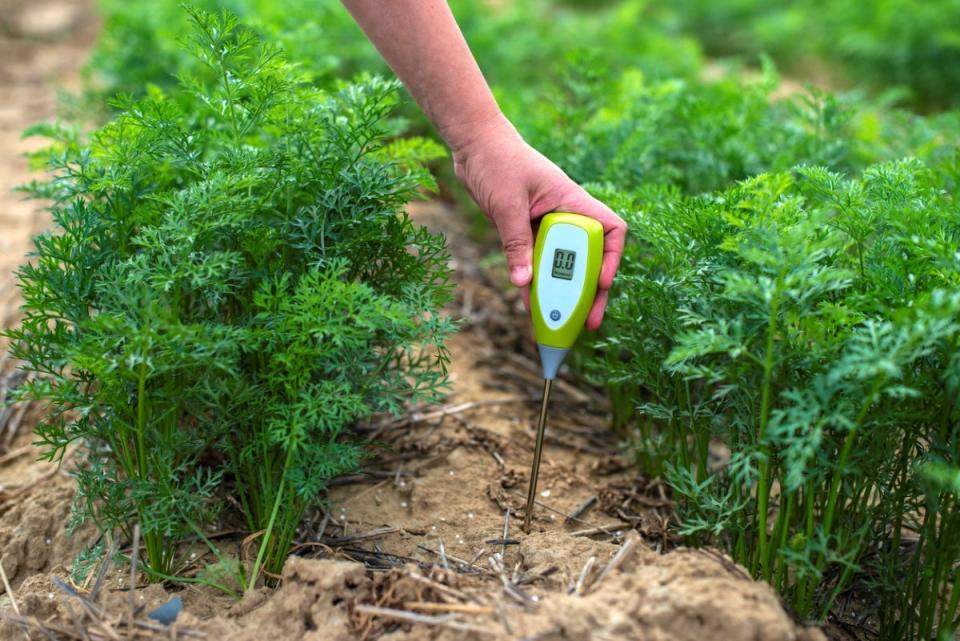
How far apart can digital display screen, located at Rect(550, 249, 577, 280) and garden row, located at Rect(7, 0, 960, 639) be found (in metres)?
0.18

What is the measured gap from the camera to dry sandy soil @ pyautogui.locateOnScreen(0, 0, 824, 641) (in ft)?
6.29

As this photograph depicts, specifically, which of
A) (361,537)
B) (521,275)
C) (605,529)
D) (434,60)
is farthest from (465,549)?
(434,60)

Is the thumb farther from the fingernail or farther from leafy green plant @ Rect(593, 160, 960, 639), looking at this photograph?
leafy green plant @ Rect(593, 160, 960, 639)

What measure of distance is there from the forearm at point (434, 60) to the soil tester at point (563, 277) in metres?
0.34

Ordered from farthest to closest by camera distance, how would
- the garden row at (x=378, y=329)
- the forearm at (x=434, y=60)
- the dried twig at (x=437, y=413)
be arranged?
1. the dried twig at (x=437, y=413)
2. the forearm at (x=434, y=60)
3. the garden row at (x=378, y=329)

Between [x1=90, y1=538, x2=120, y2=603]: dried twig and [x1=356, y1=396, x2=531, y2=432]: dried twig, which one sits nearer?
[x1=90, y1=538, x2=120, y2=603]: dried twig

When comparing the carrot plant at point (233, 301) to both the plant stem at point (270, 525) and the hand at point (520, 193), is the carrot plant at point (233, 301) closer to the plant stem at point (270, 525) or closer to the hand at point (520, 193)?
the plant stem at point (270, 525)

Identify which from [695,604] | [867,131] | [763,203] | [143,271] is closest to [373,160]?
[143,271]

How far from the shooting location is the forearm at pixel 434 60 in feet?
7.54

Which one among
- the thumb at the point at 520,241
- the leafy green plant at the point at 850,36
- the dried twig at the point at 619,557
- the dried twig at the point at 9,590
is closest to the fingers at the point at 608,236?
the thumb at the point at 520,241

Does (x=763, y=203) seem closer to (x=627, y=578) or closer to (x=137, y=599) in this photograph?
(x=627, y=578)

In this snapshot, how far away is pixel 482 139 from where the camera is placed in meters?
2.43

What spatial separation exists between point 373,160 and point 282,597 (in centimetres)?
113

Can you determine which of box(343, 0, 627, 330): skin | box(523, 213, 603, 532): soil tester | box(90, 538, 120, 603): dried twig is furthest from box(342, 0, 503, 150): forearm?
box(90, 538, 120, 603): dried twig
